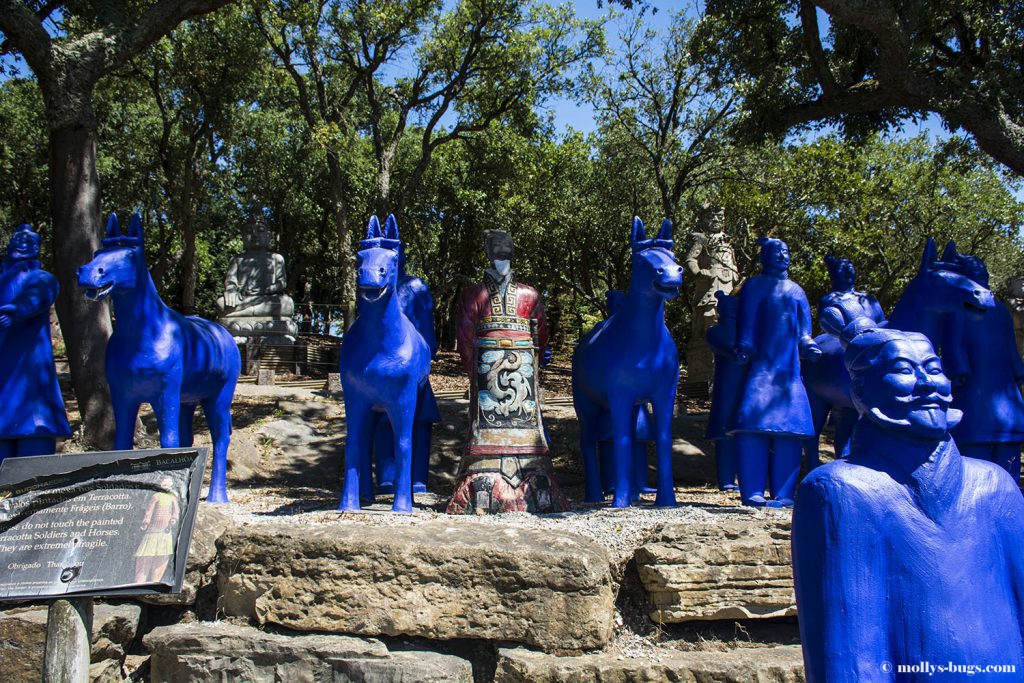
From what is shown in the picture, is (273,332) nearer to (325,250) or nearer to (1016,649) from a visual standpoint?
(325,250)

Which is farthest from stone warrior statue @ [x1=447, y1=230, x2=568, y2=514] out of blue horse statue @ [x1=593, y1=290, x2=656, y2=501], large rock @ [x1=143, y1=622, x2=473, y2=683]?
large rock @ [x1=143, y1=622, x2=473, y2=683]

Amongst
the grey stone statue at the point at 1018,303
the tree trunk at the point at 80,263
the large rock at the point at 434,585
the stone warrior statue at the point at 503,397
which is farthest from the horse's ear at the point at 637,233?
the grey stone statue at the point at 1018,303

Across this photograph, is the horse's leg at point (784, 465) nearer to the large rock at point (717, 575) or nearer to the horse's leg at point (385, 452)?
the large rock at point (717, 575)

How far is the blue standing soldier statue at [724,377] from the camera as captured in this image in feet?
24.0

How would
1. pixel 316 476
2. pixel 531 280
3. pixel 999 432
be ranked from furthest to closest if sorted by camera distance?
pixel 531 280, pixel 316 476, pixel 999 432

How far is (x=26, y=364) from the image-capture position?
22.3 feet

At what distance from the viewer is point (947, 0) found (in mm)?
9672

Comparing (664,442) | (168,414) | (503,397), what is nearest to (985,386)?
(664,442)

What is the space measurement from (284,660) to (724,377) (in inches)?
166

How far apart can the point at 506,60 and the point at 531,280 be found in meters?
8.41

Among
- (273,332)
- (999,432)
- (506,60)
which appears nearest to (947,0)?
(999,432)

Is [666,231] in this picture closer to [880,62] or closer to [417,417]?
[417,417]

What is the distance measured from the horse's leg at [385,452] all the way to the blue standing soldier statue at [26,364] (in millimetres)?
2456

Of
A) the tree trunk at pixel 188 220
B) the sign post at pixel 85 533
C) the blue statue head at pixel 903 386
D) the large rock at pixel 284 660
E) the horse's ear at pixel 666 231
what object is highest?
the tree trunk at pixel 188 220
